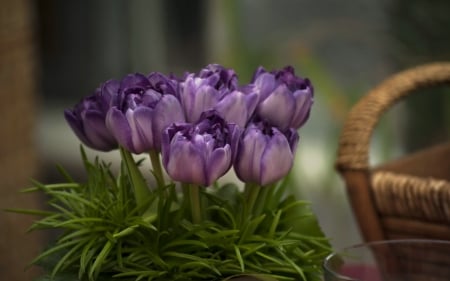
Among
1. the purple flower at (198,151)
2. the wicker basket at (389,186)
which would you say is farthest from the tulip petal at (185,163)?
the wicker basket at (389,186)

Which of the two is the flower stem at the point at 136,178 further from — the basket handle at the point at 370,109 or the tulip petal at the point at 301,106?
the basket handle at the point at 370,109

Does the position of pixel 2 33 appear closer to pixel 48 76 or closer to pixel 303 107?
pixel 303 107

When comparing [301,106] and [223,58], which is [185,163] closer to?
[301,106]

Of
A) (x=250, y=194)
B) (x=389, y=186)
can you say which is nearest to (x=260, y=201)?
(x=250, y=194)

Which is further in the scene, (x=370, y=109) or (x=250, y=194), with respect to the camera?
(x=370, y=109)

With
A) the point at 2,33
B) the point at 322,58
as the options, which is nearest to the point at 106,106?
the point at 2,33

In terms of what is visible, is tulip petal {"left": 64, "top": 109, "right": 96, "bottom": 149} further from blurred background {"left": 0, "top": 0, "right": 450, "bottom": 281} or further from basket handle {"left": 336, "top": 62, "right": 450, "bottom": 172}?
blurred background {"left": 0, "top": 0, "right": 450, "bottom": 281}
